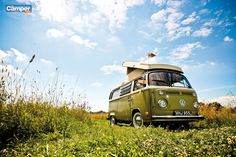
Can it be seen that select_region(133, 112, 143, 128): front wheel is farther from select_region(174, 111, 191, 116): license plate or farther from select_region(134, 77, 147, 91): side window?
select_region(174, 111, 191, 116): license plate

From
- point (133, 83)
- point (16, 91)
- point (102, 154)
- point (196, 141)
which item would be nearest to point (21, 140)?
point (16, 91)

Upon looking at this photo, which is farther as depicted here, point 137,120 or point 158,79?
point 137,120

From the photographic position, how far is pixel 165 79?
849cm

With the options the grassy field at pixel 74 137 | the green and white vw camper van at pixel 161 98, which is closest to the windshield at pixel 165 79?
the green and white vw camper van at pixel 161 98

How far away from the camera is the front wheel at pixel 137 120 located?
28.3 feet

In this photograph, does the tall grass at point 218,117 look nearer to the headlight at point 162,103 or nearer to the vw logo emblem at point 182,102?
the vw logo emblem at point 182,102

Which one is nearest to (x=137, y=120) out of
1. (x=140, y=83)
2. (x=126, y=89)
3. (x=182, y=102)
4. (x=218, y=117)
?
(x=140, y=83)

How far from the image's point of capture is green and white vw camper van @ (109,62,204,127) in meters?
7.82

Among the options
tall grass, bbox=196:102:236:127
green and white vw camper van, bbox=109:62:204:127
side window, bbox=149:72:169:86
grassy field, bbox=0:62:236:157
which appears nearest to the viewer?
grassy field, bbox=0:62:236:157

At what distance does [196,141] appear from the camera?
4586 millimetres

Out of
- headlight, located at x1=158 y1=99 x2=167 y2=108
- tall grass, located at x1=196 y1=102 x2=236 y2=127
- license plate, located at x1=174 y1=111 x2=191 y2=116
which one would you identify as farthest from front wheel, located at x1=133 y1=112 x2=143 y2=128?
tall grass, located at x1=196 y1=102 x2=236 y2=127

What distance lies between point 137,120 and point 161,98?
1.66 meters

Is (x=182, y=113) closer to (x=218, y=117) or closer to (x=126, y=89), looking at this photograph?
(x=126, y=89)

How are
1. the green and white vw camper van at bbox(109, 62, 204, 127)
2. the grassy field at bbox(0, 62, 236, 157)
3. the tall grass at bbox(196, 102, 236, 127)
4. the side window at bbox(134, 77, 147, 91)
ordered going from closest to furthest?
the grassy field at bbox(0, 62, 236, 157) < the green and white vw camper van at bbox(109, 62, 204, 127) < the side window at bbox(134, 77, 147, 91) < the tall grass at bbox(196, 102, 236, 127)
